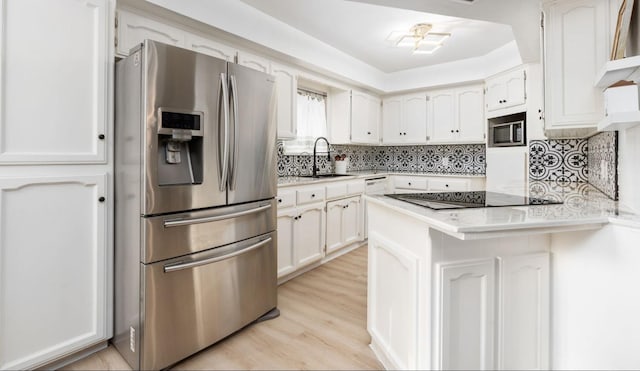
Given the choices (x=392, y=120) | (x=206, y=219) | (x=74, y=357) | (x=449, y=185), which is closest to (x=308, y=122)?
(x=392, y=120)

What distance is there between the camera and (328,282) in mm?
2906

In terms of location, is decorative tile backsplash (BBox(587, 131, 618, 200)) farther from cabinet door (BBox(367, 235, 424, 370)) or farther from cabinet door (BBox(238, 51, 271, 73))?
cabinet door (BBox(238, 51, 271, 73))

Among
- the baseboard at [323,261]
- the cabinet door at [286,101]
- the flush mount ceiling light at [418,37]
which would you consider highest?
the flush mount ceiling light at [418,37]

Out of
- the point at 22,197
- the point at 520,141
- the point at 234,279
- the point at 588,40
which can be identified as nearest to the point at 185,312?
the point at 234,279

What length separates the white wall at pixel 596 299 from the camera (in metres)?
1.16

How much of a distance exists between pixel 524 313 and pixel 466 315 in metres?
0.29

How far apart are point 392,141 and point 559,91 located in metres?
3.18

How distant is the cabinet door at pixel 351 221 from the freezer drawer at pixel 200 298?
1.62m

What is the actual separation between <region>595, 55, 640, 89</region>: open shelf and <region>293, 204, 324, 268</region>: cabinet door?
7.29ft

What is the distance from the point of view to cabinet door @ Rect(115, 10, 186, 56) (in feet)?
6.41

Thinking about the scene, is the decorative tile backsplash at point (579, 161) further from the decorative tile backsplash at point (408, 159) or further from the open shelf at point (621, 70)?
the decorative tile backsplash at point (408, 159)

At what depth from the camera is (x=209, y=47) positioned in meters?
2.47

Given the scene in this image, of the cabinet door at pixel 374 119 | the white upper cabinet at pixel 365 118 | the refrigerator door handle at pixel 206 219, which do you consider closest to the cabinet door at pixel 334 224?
the white upper cabinet at pixel 365 118

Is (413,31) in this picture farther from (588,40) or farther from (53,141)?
(53,141)
